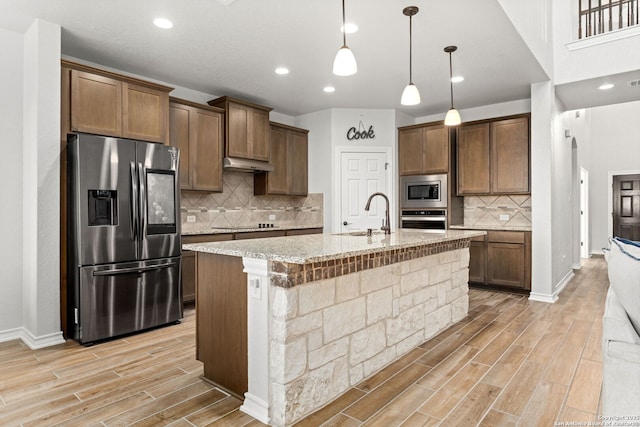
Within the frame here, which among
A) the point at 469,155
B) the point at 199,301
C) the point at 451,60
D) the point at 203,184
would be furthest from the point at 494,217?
the point at 199,301

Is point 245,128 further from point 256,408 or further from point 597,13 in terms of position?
point 597,13

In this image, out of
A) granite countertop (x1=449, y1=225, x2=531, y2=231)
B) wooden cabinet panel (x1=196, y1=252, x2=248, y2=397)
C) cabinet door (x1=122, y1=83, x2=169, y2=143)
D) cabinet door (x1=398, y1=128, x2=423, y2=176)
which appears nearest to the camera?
wooden cabinet panel (x1=196, y1=252, x2=248, y2=397)

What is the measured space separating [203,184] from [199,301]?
2420mm

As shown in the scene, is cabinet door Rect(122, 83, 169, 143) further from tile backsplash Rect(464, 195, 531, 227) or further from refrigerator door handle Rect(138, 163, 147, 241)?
tile backsplash Rect(464, 195, 531, 227)

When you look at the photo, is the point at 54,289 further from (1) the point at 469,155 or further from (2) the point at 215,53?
(1) the point at 469,155

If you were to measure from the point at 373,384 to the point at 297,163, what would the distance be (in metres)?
4.05

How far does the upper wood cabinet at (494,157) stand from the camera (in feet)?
16.9

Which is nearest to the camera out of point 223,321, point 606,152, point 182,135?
point 223,321

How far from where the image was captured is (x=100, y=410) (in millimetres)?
2133

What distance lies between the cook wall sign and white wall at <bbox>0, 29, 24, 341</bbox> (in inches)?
156

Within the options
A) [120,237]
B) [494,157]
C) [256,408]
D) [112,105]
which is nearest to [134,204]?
[120,237]

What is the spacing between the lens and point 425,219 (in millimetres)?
5801

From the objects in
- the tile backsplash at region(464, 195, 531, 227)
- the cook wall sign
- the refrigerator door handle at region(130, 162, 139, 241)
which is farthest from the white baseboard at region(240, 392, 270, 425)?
the tile backsplash at region(464, 195, 531, 227)

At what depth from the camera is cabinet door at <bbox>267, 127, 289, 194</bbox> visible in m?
5.58
